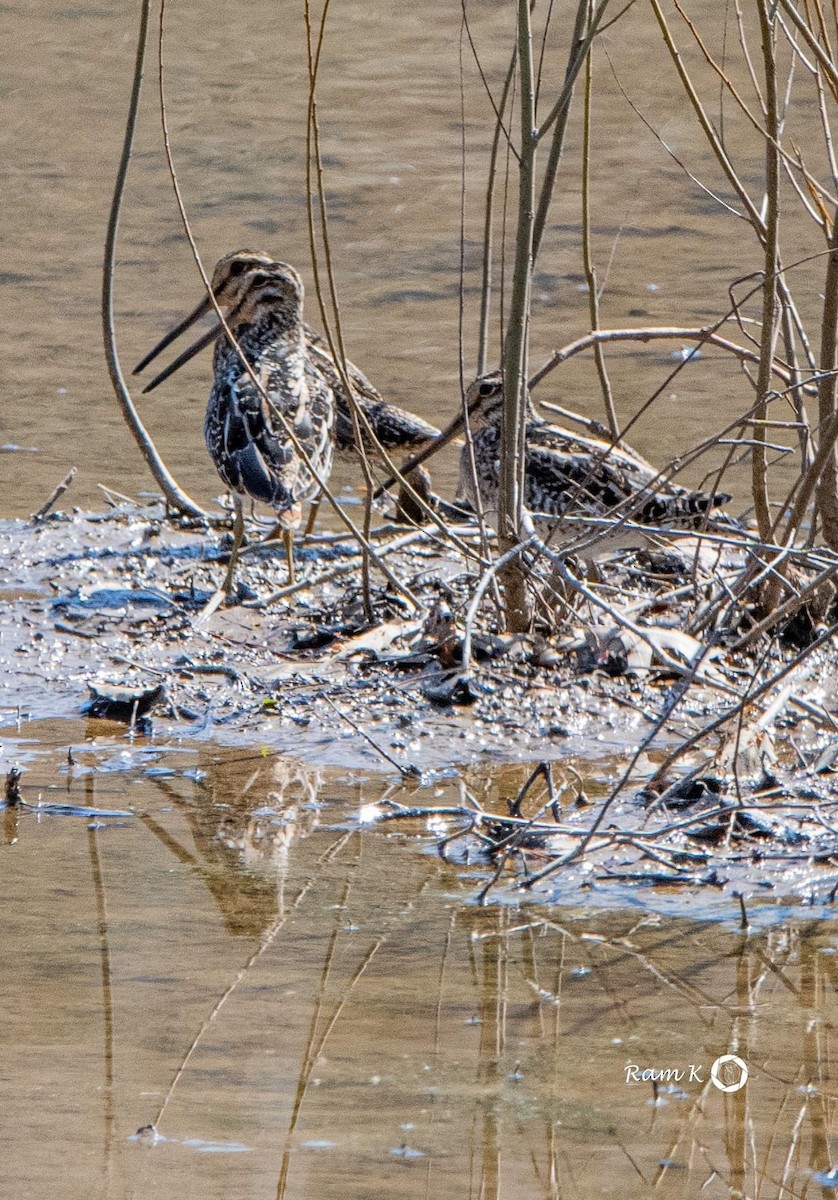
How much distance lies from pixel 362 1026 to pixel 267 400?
224cm

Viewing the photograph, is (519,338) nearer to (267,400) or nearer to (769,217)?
(769,217)

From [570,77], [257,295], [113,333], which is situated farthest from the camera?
[257,295]

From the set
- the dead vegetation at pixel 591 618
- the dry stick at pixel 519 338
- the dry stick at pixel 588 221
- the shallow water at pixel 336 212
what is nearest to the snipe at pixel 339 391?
the shallow water at pixel 336 212

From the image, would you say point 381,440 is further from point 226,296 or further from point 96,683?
point 96,683

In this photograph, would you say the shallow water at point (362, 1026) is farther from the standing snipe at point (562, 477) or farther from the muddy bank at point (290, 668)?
the standing snipe at point (562, 477)

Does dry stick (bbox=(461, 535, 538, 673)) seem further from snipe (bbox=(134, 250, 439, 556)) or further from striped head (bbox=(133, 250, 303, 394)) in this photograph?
striped head (bbox=(133, 250, 303, 394))

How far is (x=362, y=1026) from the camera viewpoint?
10.1 ft

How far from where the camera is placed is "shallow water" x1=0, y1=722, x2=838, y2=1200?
8.70ft

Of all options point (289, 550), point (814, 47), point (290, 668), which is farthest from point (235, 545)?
point (814, 47)

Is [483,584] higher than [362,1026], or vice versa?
[483,584]

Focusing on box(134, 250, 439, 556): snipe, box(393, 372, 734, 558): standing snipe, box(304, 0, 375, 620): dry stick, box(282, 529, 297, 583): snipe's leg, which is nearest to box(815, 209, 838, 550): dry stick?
box(393, 372, 734, 558): standing snipe

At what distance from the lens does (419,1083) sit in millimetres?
2887

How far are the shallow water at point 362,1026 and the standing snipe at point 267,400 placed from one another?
5.14 ft

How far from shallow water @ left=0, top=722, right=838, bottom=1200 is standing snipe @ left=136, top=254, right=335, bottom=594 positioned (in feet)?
Result: 5.14
